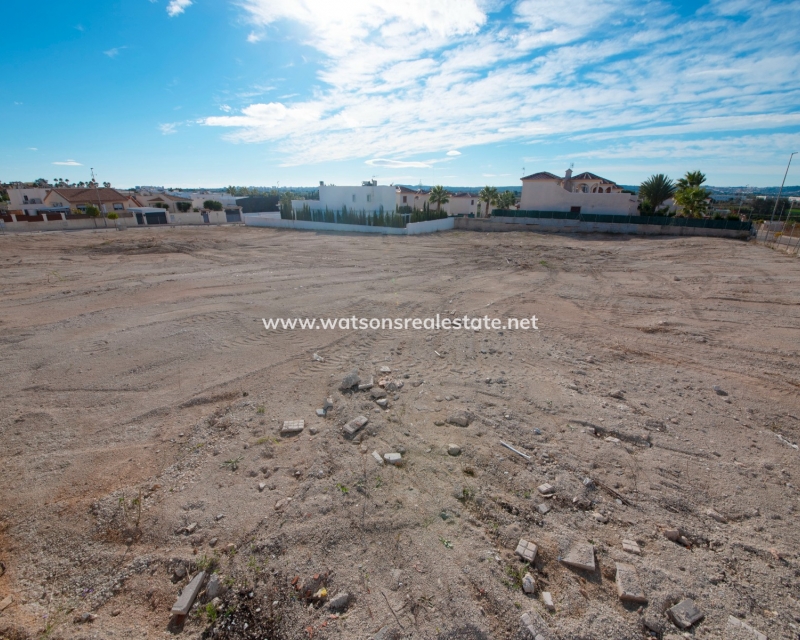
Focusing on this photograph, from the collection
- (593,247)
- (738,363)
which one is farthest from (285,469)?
(593,247)

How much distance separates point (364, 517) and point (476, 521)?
3.51 feet

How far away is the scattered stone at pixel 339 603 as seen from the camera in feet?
9.00

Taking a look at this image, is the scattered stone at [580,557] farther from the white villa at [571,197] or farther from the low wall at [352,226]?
the white villa at [571,197]

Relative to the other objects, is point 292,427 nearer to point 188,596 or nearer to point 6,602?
point 188,596

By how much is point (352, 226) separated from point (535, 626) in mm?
32508

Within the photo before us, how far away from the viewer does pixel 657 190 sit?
113 ft

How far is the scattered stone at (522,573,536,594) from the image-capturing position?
2.84m

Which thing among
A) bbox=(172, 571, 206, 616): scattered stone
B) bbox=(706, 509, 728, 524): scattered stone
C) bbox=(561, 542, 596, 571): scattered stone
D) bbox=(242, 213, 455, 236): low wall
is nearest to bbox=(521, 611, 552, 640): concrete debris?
bbox=(561, 542, 596, 571): scattered stone

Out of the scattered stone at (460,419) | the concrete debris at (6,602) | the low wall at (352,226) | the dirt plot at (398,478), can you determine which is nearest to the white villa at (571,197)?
the low wall at (352,226)

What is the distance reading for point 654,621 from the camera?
103 inches

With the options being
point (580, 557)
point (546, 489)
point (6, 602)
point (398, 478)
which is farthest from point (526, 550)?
point (6, 602)

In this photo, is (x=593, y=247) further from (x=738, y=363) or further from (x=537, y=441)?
(x=537, y=441)

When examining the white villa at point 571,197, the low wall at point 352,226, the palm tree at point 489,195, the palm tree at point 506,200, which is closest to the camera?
the low wall at point 352,226

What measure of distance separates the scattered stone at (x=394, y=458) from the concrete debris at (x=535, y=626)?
188 centimetres
